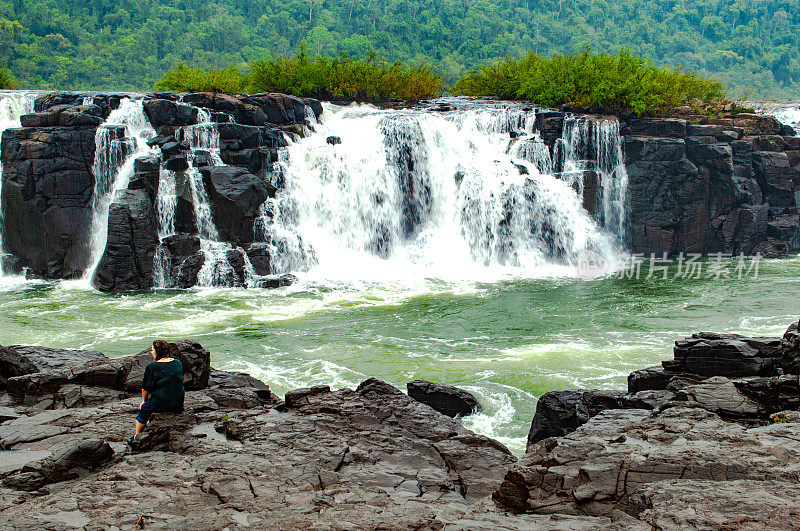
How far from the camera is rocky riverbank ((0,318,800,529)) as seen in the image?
6.03 m

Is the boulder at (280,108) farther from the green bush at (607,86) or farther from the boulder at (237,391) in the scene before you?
the boulder at (237,391)

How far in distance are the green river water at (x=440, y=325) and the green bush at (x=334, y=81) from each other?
569 inches

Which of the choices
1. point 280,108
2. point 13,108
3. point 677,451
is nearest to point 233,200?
point 280,108

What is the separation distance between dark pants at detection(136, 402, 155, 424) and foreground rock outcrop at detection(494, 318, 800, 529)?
3.99 metres

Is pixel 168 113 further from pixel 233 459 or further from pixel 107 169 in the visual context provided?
pixel 233 459

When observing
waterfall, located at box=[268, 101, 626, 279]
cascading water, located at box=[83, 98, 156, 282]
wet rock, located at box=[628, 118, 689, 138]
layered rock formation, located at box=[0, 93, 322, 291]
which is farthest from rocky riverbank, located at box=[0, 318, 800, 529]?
wet rock, located at box=[628, 118, 689, 138]

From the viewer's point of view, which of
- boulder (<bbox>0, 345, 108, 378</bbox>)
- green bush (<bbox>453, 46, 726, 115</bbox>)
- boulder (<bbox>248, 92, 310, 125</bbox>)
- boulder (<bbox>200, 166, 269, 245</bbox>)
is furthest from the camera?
green bush (<bbox>453, 46, 726, 115</bbox>)

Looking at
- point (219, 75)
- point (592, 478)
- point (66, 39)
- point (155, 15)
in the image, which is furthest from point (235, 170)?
point (155, 15)

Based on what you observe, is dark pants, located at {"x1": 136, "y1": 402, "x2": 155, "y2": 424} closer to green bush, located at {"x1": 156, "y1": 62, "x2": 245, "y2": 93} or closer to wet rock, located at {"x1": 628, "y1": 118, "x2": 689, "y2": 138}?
wet rock, located at {"x1": 628, "y1": 118, "x2": 689, "y2": 138}

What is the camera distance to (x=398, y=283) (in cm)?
2344

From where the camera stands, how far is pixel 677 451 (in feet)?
23.0

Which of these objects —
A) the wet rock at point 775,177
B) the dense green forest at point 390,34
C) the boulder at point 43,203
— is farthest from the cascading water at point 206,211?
the dense green forest at point 390,34

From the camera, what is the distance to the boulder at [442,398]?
38.3ft

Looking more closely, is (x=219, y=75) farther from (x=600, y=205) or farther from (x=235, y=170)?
(x=600, y=205)
